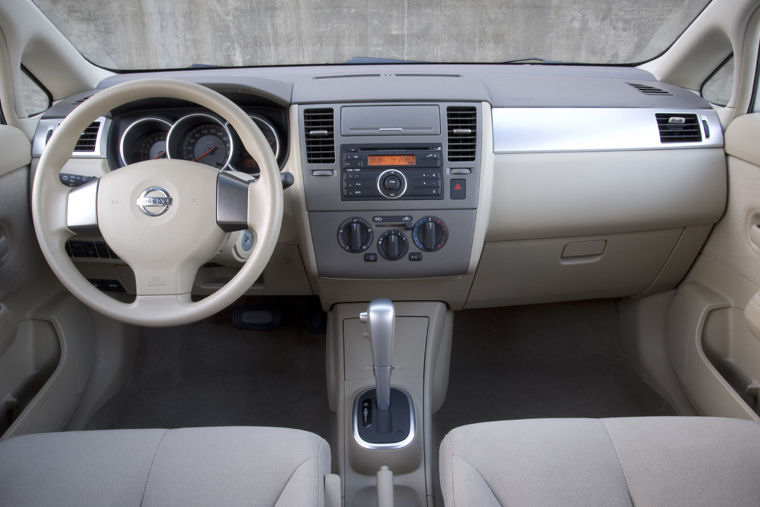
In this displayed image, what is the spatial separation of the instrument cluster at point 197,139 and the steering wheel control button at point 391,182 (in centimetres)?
30

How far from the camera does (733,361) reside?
156 centimetres

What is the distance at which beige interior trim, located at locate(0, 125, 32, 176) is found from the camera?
1288 millimetres

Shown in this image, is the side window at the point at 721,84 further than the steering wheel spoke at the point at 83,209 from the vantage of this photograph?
Yes

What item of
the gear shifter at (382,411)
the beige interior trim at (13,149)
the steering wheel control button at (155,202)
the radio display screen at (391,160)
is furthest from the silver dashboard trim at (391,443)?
the beige interior trim at (13,149)

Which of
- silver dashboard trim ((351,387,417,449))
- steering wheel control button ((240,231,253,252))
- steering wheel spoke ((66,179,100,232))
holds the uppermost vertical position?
steering wheel spoke ((66,179,100,232))

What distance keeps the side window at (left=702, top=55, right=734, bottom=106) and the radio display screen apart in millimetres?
1051

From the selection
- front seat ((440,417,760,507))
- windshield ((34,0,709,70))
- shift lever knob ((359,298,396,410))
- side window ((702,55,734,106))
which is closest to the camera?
front seat ((440,417,760,507))

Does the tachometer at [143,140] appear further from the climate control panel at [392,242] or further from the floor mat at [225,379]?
the floor mat at [225,379]

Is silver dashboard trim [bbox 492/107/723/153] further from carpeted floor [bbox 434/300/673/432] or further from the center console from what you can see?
carpeted floor [bbox 434/300/673/432]

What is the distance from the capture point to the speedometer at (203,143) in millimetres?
1394

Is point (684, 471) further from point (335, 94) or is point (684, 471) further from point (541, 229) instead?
point (335, 94)

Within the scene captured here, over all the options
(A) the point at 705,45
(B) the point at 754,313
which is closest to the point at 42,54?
(A) the point at 705,45

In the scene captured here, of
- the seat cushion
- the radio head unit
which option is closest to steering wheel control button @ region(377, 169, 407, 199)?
the radio head unit

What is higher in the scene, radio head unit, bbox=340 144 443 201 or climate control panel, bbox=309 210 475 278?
radio head unit, bbox=340 144 443 201
